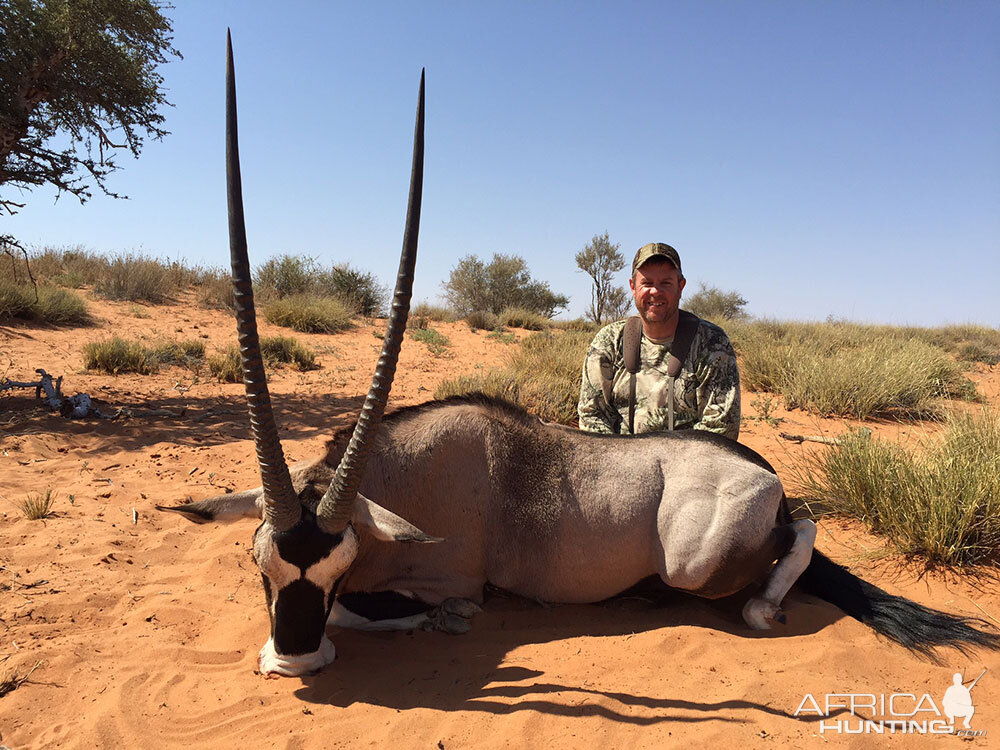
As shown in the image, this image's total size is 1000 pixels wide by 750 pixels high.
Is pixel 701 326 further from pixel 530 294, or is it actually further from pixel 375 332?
pixel 530 294

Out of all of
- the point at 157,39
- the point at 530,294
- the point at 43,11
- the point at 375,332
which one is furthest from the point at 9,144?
the point at 530,294

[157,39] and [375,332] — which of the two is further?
[375,332]

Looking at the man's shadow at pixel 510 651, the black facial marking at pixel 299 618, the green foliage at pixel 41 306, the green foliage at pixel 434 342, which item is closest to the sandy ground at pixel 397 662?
the man's shadow at pixel 510 651

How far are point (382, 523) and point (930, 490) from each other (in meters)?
4.12

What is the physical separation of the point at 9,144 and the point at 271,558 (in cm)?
863

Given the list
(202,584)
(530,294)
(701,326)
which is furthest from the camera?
(530,294)

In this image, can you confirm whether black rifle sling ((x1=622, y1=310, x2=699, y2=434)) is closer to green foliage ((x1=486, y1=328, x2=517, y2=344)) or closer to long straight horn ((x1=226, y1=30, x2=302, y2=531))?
long straight horn ((x1=226, y1=30, x2=302, y2=531))

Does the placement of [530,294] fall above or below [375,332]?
above

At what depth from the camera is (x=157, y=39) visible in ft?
31.9

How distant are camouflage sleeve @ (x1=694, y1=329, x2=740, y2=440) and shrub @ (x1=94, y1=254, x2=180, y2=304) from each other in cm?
1742

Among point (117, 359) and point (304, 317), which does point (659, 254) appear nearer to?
point (117, 359)

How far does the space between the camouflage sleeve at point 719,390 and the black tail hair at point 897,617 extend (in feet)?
3.73

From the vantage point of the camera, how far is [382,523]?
299 centimetres

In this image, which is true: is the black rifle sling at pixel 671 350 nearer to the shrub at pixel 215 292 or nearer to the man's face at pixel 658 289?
the man's face at pixel 658 289
